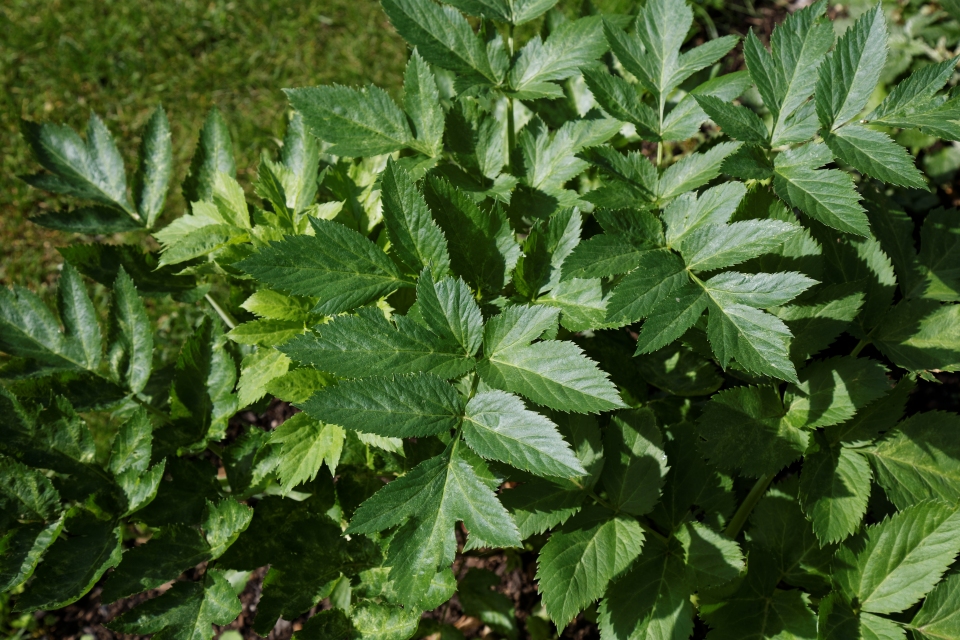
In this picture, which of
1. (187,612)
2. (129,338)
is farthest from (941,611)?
(129,338)

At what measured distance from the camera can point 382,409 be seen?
138 centimetres

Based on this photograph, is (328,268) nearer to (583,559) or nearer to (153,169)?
(583,559)

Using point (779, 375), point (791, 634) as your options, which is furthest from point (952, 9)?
point (791, 634)

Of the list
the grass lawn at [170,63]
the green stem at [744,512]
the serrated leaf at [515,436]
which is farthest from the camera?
the grass lawn at [170,63]

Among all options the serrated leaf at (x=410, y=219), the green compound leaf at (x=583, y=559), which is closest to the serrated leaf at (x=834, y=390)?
the green compound leaf at (x=583, y=559)

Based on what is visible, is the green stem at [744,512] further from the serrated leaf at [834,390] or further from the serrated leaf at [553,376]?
the serrated leaf at [553,376]

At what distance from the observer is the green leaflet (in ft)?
5.42

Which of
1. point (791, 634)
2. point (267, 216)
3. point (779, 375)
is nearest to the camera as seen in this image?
point (779, 375)

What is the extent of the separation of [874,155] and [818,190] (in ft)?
0.41

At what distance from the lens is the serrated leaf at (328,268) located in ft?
4.89

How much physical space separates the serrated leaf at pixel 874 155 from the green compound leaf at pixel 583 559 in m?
Result: 0.89

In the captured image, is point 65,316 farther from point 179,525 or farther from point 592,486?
A: point 592,486

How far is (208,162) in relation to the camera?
2150 mm

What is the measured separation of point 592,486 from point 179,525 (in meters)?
0.98
